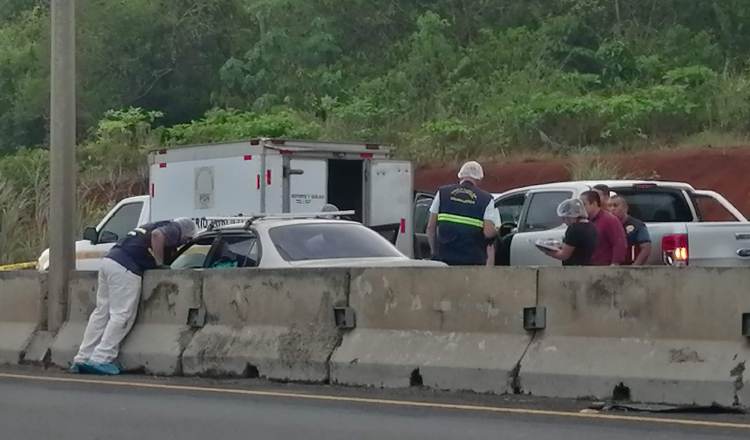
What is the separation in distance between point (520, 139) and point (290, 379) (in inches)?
1005

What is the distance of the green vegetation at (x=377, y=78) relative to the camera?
37500 mm

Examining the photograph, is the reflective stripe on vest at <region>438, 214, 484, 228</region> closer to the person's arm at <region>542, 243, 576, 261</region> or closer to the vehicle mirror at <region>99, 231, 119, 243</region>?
the person's arm at <region>542, 243, 576, 261</region>

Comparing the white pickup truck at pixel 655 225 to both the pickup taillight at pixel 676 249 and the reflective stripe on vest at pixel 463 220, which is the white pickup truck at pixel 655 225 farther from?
the reflective stripe on vest at pixel 463 220

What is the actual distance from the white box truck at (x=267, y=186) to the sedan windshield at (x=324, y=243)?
4.73 m

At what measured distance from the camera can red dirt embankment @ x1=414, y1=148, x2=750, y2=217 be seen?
3300 cm

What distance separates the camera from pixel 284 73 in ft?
160

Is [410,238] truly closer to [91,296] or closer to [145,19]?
[91,296]

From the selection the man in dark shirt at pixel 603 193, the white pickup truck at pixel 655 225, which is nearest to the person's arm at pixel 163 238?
the white pickup truck at pixel 655 225

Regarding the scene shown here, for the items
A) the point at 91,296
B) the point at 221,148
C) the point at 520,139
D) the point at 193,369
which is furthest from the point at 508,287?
the point at 520,139

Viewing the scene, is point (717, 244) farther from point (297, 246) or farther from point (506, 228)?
point (297, 246)

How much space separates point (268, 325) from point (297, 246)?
1.11m

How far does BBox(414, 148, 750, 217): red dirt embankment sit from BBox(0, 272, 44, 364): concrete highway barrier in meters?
18.5

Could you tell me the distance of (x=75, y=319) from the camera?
16.0m

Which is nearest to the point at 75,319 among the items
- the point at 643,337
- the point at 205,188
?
the point at 205,188
